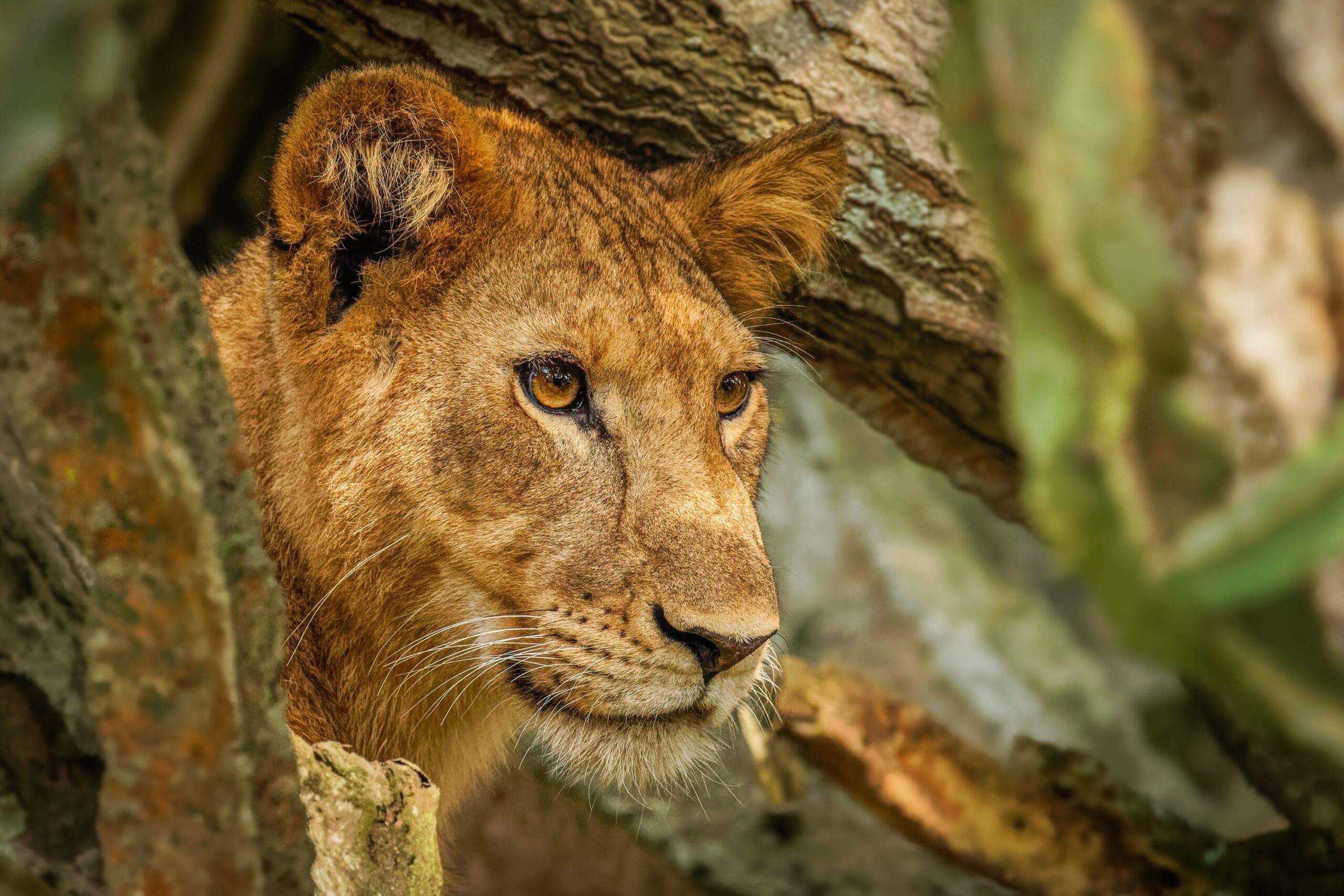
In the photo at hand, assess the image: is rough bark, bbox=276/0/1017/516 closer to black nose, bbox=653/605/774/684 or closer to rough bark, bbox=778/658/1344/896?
rough bark, bbox=778/658/1344/896

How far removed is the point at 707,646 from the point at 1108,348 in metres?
1.65

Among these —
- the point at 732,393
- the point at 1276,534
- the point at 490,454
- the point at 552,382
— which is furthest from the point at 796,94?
the point at 1276,534

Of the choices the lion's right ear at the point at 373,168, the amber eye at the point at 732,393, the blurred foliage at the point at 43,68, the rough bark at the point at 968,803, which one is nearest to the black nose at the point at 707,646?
the amber eye at the point at 732,393

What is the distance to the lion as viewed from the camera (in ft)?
9.70

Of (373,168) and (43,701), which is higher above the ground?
(373,168)

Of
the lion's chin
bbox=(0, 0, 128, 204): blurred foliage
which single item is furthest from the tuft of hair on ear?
bbox=(0, 0, 128, 204): blurred foliage

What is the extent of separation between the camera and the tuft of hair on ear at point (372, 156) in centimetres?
297

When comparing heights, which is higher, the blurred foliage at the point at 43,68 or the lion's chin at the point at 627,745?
the blurred foliage at the point at 43,68

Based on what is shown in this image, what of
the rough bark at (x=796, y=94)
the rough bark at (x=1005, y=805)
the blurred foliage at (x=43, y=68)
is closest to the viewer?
the blurred foliage at (x=43, y=68)

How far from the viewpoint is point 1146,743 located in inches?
326

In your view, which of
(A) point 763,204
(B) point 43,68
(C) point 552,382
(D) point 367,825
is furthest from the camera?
(A) point 763,204

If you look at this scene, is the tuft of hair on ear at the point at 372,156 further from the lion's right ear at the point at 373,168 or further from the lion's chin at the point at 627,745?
the lion's chin at the point at 627,745

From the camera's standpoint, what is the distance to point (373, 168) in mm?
3021

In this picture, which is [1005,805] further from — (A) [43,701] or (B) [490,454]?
(A) [43,701]
